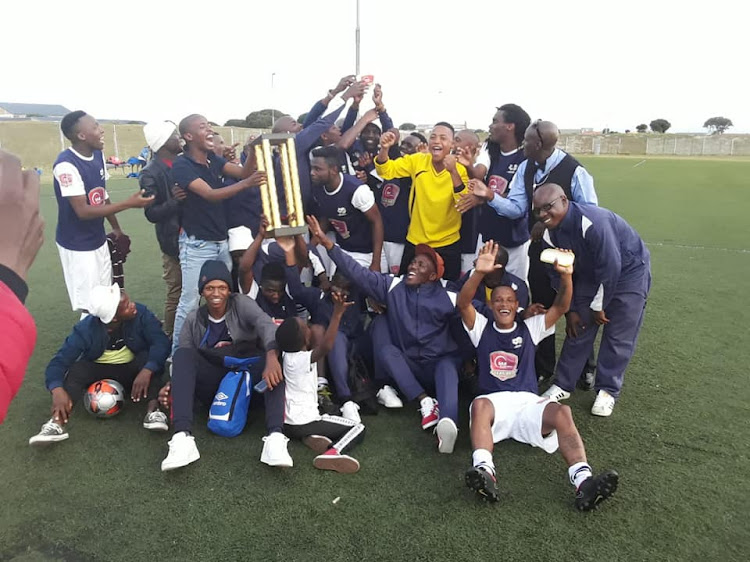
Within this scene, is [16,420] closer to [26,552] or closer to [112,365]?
[112,365]

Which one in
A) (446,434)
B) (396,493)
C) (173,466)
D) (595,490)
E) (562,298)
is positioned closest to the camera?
(595,490)

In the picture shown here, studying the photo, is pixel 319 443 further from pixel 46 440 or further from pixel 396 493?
pixel 46 440

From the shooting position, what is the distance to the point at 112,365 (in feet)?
14.5

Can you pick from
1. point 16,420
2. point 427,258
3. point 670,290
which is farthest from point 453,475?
point 670,290

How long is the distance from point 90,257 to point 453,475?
3.63 metres

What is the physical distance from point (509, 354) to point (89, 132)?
3963 mm

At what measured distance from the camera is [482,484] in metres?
3.10

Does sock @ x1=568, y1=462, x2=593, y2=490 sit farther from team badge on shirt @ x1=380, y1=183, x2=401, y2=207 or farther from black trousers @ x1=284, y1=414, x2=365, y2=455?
team badge on shirt @ x1=380, y1=183, x2=401, y2=207

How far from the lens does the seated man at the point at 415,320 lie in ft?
14.5

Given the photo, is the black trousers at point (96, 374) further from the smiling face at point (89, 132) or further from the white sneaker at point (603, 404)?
the white sneaker at point (603, 404)

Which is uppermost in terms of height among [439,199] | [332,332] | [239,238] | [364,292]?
[439,199]

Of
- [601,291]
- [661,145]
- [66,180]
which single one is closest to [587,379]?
[601,291]

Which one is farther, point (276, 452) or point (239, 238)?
point (239, 238)

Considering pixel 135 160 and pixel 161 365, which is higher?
pixel 135 160
